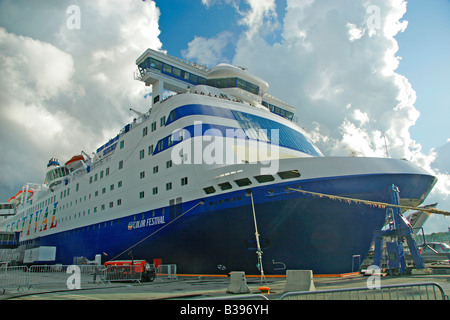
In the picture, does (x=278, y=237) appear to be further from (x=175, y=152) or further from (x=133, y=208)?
(x=133, y=208)

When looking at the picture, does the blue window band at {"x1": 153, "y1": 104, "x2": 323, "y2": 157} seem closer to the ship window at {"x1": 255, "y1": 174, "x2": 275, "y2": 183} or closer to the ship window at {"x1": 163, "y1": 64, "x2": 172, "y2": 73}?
the ship window at {"x1": 255, "y1": 174, "x2": 275, "y2": 183}

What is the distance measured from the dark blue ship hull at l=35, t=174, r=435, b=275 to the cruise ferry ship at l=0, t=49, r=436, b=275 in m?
0.05

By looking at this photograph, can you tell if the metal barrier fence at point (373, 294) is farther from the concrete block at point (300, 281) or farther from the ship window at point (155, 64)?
the ship window at point (155, 64)

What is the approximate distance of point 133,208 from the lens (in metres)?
21.5

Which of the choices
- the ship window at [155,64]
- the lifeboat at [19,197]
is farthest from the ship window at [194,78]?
the lifeboat at [19,197]

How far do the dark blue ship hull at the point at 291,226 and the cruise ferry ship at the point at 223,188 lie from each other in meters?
0.05

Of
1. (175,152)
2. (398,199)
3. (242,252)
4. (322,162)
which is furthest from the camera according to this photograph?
(175,152)

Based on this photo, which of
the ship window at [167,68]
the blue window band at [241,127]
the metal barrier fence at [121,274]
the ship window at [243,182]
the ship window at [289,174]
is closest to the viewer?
the ship window at [289,174]

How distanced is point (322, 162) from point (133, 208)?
1321cm

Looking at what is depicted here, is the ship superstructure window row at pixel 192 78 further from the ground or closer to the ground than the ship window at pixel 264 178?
further from the ground

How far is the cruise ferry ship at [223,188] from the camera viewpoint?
1348 cm

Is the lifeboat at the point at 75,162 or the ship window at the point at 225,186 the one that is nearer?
the ship window at the point at 225,186

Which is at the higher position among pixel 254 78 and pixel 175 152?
pixel 254 78
